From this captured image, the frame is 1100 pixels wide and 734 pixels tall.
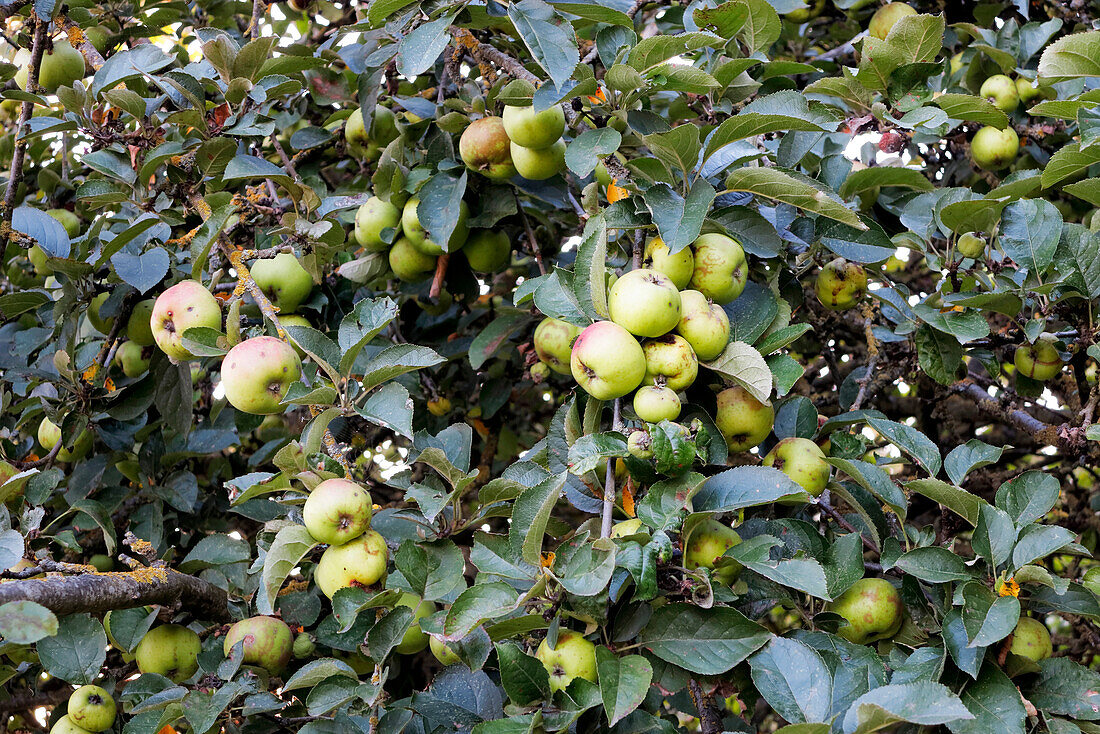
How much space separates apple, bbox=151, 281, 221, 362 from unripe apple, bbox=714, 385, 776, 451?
99 cm

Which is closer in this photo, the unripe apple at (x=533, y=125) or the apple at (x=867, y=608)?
the apple at (x=867, y=608)

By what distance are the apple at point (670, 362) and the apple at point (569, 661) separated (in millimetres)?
419

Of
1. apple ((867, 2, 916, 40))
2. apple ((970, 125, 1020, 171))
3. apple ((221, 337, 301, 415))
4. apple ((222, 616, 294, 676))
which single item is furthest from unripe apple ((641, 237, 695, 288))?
apple ((867, 2, 916, 40))

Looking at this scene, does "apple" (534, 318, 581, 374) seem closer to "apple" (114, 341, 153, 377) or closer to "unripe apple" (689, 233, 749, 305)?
"unripe apple" (689, 233, 749, 305)

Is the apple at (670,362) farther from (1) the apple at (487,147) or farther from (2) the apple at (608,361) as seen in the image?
(1) the apple at (487,147)

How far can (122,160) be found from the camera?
188 cm

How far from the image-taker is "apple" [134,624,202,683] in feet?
5.71

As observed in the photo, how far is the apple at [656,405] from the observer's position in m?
1.26

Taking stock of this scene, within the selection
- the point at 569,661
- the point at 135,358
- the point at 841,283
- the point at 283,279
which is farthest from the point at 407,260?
the point at 569,661

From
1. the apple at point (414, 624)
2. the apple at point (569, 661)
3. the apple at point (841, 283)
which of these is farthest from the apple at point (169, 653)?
the apple at point (841, 283)

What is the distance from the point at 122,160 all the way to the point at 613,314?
1.28 meters

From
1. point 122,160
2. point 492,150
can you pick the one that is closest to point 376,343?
point 492,150

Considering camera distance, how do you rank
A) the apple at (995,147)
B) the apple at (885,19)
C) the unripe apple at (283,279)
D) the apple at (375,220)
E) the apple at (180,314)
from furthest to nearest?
the apple at (885,19)
the apple at (995,147)
the apple at (375,220)
the unripe apple at (283,279)
the apple at (180,314)

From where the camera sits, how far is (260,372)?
4.79 ft
